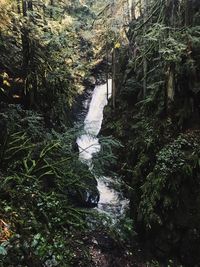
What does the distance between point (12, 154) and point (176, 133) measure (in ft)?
15.9

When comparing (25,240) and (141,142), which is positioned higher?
(25,240)

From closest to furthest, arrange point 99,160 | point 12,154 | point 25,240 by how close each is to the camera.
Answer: point 25,240
point 12,154
point 99,160

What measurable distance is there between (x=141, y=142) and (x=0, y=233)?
7.37 meters

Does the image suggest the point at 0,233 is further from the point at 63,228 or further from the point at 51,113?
the point at 51,113

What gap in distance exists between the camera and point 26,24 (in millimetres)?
9227

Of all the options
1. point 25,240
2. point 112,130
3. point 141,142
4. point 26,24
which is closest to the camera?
point 25,240

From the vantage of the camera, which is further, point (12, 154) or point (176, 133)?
point (176, 133)

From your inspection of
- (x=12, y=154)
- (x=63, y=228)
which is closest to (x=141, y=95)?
(x=12, y=154)

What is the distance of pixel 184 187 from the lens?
27.7 feet

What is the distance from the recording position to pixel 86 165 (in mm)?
7422

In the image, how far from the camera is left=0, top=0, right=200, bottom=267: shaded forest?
5.36 metres

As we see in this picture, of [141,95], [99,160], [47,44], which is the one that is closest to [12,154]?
[99,160]

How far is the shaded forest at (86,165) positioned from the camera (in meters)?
5.36

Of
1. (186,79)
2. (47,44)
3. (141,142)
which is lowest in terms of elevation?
(141,142)
